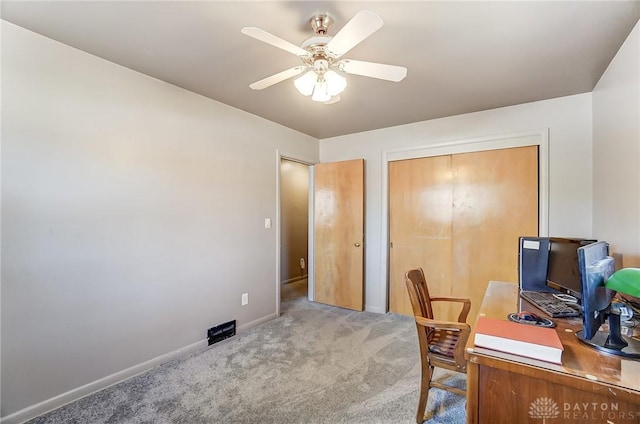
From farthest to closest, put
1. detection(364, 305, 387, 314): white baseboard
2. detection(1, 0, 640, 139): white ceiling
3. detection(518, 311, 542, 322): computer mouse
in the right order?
detection(364, 305, 387, 314): white baseboard, detection(1, 0, 640, 139): white ceiling, detection(518, 311, 542, 322): computer mouse

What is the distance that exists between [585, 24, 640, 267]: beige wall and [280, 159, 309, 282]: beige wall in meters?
3.85

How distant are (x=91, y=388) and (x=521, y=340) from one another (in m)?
2.60

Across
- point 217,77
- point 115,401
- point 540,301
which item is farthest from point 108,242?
point 540,301

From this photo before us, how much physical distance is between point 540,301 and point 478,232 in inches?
58.2

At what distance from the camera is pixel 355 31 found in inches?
50.2

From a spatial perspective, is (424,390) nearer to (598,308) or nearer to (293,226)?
(598,308)

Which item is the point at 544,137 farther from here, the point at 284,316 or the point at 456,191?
the point at 284,316

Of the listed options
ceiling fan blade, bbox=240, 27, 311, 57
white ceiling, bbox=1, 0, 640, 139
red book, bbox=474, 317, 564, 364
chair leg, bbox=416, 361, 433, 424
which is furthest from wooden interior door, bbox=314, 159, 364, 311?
red book, bbox=474, 317, 564, 364

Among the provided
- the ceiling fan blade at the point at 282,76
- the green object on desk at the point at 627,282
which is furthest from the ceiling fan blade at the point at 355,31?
the green object on desk at the point at 627,282

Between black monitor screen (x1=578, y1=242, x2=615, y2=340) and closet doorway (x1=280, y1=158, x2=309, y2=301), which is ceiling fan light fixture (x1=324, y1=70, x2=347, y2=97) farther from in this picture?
closet doorway (x1=280, y1=158, x2=309, y2=301)

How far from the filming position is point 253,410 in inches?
72.7

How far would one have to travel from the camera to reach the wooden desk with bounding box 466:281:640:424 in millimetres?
883

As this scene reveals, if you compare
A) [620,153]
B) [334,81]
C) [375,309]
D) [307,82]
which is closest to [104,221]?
[307,82]

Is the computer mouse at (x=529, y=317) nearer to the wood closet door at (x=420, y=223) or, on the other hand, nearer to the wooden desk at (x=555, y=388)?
the wooden desk at (x=555, y=388)
